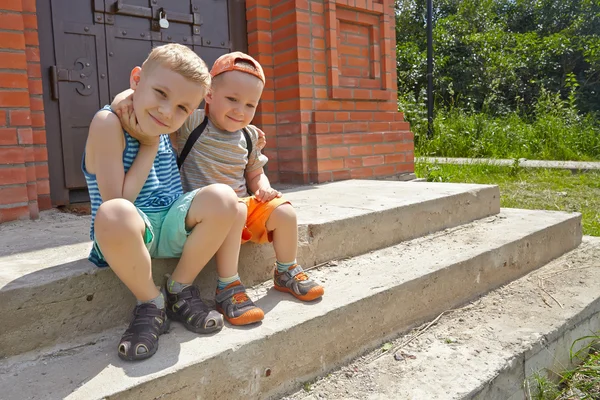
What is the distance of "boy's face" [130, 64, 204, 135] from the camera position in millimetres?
1489

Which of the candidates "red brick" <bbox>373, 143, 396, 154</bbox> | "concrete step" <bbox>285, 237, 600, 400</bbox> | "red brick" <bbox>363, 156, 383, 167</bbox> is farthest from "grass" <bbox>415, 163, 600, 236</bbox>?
"concrete step" <bbox>285, 237, 600, 400</bbox>

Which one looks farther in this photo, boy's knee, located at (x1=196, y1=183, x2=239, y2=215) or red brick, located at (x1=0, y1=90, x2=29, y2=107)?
red brick, located at (x1=0, y1=90, x2=29, y2=107)

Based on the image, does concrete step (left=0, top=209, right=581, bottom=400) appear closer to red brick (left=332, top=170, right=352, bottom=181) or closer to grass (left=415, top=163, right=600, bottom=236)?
red brick (left=332, top=170, right=352, bottom=181)

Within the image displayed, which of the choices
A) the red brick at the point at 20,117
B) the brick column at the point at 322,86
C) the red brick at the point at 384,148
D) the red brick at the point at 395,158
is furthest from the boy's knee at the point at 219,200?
the red brick at the point at 395,158

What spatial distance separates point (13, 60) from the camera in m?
2.41

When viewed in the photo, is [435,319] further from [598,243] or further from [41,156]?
[41,156]

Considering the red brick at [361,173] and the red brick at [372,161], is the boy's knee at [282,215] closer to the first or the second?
the red brick at [361,173]

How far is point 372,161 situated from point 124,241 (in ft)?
9.18

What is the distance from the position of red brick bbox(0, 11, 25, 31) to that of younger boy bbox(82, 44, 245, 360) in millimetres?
1265

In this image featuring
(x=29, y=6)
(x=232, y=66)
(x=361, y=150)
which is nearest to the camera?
(x=232, y=66)

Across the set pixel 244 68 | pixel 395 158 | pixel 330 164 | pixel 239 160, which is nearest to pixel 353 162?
pixel 330 164

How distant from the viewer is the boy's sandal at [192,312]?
5.02 feet

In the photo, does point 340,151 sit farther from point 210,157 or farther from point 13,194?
point 13,194

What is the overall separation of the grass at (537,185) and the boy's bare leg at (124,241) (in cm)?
333
